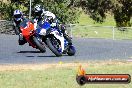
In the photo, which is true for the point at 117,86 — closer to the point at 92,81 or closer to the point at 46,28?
the point at 92,81

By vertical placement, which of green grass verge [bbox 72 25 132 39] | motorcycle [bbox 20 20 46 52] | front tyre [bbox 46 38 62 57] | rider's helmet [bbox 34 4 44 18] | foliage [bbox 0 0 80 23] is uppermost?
rider's helmet [bbox 34 4 44 18]

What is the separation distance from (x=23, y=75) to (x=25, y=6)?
3008 centimetres

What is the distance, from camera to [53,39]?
1952 centimetres

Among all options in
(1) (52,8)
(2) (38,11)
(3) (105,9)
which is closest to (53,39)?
(2) (38,11)

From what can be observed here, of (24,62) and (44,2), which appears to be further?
(44,2)

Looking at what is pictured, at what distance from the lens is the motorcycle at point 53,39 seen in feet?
63.4

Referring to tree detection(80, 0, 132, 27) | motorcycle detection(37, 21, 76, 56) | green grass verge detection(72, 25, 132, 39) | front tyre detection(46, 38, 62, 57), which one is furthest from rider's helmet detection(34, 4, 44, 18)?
tree detection(80, 0, 132, 27)

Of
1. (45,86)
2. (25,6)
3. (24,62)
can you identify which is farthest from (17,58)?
(25,6)

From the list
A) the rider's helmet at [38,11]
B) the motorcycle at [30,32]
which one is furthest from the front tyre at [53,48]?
the rider's helmet at [38,11]

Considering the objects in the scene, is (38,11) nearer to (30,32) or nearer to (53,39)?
(30,32)

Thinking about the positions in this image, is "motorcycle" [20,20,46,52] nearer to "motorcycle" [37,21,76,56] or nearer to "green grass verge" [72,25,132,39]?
"motorcycle" [37,21,76,56]

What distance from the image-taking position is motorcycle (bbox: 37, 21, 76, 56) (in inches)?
761

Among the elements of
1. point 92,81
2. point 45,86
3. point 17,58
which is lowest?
point 17,58

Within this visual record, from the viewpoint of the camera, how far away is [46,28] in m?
19.5
